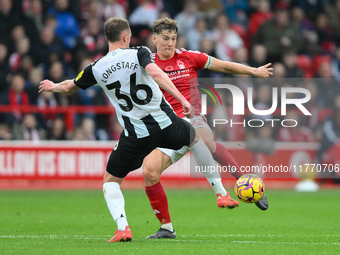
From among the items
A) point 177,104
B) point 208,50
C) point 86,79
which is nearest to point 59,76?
point 208,50

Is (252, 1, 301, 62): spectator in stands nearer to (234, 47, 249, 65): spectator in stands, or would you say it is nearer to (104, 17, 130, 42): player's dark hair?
(234, 47, 249, 65): spectator in stands

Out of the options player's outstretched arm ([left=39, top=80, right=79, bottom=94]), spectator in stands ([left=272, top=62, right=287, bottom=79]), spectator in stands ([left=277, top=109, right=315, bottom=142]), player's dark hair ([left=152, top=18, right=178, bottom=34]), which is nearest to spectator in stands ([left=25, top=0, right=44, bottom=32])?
spectator in stands ([left=272, top=62, right=287, bottom=79])

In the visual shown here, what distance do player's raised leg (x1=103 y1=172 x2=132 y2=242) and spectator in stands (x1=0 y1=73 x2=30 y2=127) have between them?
26.1ft

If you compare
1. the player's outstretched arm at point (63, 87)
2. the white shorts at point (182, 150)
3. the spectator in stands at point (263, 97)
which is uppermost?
the player's outstretched arm at point (63, 87)

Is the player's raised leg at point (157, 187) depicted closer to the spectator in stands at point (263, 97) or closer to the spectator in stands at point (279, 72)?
the spectator in stands at point (263, 97)

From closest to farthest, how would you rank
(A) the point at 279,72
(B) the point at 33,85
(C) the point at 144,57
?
(C) the point at 144,57 < (B) the point at 33,85 < (A) the point at 279,72

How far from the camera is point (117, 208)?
7566mm

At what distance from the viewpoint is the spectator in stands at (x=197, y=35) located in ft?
56.9

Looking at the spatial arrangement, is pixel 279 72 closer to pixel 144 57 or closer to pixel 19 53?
pixel 19 53

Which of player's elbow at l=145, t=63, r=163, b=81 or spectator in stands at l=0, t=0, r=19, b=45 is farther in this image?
spectator in stands at l=0, t=0, r=19, b=45

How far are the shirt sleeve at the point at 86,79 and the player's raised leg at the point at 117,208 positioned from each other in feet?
3.28

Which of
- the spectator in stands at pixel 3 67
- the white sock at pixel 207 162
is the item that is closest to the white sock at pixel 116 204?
the white sock at pixel 207 162

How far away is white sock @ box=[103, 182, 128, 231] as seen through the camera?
7.51 metres

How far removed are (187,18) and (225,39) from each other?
3.56ft
